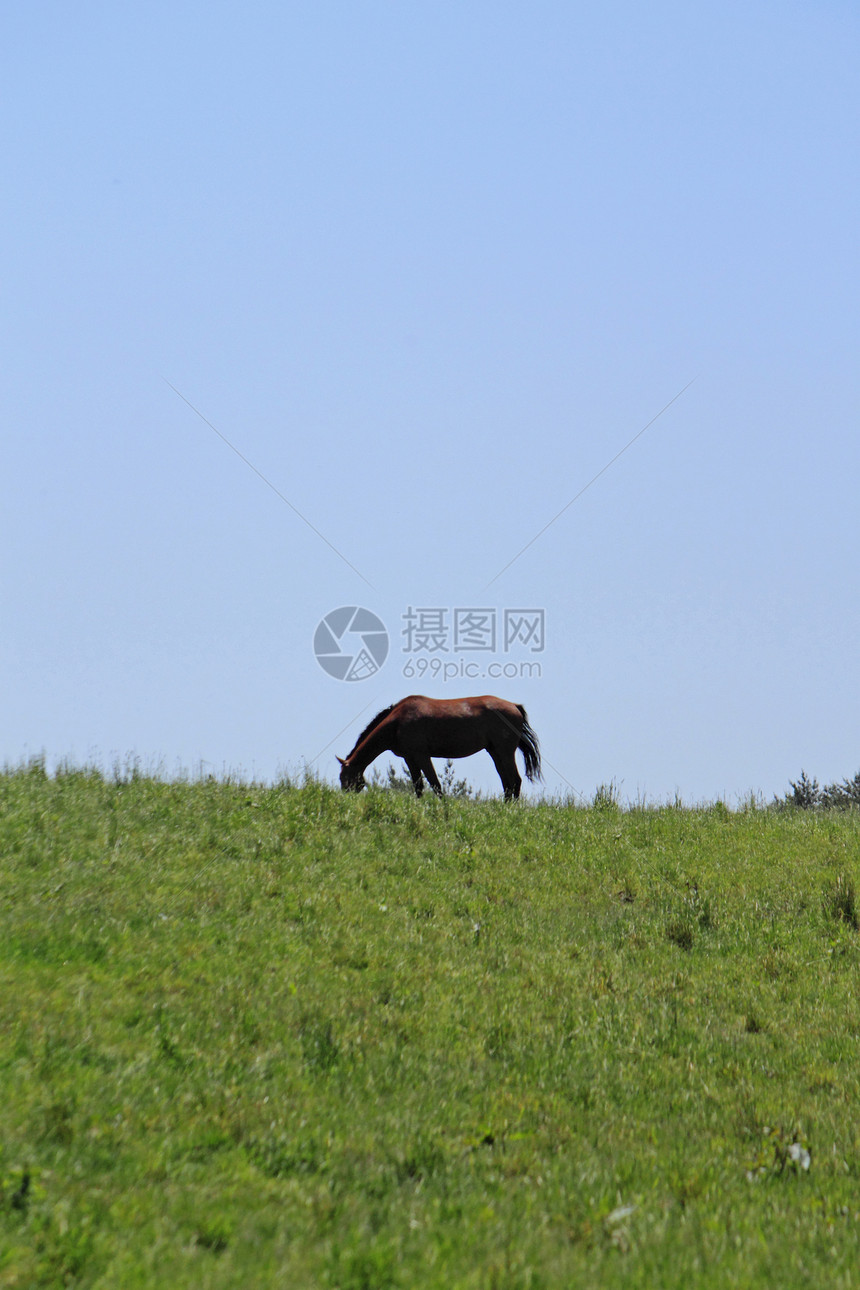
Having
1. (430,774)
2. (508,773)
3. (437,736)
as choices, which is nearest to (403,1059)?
(430,774)

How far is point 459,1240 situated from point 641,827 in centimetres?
1154

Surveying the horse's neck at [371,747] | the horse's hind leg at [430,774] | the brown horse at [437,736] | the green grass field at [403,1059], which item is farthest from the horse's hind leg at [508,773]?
the green grass field at [403,1059]

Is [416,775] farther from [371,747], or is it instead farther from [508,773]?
[508,773]

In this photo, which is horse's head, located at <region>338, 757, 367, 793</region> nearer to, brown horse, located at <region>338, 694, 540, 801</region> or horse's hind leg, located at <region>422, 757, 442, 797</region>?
brown horse, located at <region>338, 694, 540, 801</region>

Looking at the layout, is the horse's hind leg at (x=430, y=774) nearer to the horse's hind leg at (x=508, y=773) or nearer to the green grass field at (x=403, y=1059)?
the horse's hind leg at (x=508, y=773)

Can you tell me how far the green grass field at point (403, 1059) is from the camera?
5633 millimetres

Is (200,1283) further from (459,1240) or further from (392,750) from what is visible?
(392,750)

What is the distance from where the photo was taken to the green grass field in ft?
18.5

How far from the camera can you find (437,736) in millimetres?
21062

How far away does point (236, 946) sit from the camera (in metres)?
9.66

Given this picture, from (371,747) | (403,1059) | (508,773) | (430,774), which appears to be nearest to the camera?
(403,1059)

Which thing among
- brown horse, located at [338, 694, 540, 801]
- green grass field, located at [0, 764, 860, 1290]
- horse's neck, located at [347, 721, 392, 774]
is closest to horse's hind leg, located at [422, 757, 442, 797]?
brown horse, located at [338, 694, 540, 801]

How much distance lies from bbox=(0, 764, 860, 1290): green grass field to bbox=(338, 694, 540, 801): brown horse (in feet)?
20.1

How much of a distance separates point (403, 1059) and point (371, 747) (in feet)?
42.7
